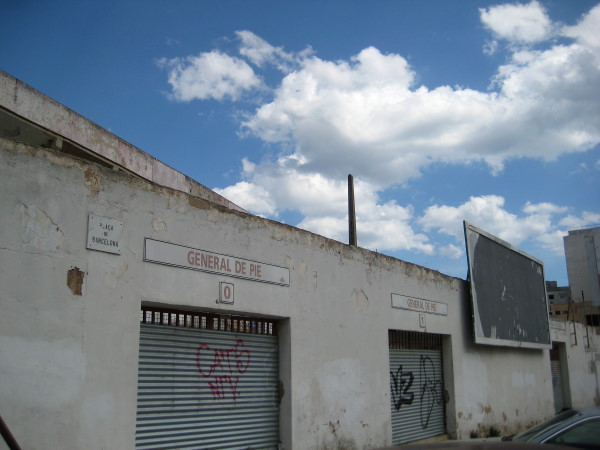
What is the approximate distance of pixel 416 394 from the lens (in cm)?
1312

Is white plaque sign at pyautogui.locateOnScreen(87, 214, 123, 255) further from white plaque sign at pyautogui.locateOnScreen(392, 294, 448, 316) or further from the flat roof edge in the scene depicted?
white plaque sign at pyautogui.locateOnScreen(392, 294, 448, 316)

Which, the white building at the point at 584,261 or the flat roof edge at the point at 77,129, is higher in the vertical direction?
the white building at the point at 584,261

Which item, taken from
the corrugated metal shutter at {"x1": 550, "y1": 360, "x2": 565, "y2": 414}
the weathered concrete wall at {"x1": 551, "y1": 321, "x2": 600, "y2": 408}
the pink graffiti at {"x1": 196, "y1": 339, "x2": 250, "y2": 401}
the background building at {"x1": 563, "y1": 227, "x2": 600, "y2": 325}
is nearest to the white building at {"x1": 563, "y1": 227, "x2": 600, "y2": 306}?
the background building at {"x1": 563, "y1": 227, "x2": 600, "y2": 325}

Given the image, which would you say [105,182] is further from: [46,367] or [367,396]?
[367,396]

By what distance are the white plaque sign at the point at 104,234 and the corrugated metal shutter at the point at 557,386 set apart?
18641mm

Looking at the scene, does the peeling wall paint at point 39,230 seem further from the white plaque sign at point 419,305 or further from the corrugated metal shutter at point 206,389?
the white plaque sign at point 419,305

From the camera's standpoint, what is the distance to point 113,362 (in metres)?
6.95

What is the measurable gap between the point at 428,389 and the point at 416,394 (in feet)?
1.78

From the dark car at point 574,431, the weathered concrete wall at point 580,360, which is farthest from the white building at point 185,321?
the weathered concrete wall at point 580,360

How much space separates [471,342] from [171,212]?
971 cm

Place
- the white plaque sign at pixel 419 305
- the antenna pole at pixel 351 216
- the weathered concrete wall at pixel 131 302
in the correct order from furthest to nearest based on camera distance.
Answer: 1. the antenna pole at pixel 351 216
2. the white plaque sign at pixel 419 305
3. the weathered concrete wall at pixel 131 302

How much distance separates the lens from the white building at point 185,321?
636cm

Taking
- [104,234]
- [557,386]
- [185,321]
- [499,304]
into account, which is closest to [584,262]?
[557,386]

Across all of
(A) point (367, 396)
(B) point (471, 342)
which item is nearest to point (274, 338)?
(A) point (367, 396)
